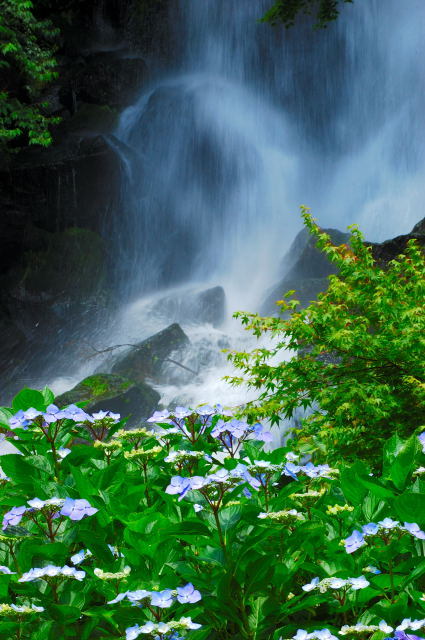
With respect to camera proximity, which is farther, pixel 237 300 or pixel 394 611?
pixel 237 300

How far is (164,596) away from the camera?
0.94m

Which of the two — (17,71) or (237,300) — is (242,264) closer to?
(237,300)


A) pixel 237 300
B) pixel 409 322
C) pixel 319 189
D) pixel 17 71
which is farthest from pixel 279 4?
pixel 319 189

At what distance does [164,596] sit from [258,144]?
20.9m

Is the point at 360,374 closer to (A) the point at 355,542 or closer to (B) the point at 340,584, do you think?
(A) the point at 355,542

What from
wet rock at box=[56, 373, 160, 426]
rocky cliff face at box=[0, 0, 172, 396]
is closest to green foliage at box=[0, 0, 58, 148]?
rocky cliff face at box=[0, 0, 172, 396]

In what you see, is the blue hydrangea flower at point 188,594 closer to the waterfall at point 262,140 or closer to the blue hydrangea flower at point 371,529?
the blue hydrangea flower at point 371,529

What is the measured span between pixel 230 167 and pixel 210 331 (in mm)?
8101

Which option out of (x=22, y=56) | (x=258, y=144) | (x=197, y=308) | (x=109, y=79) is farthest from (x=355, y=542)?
(x=258, y=144)

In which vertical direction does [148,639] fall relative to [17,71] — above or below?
below

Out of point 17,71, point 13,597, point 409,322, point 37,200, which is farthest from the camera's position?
point 37,200

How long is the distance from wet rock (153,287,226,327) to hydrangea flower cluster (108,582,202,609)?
45.3ft

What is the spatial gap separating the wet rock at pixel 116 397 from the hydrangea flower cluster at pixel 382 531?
8.76m

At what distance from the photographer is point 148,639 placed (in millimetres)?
992
